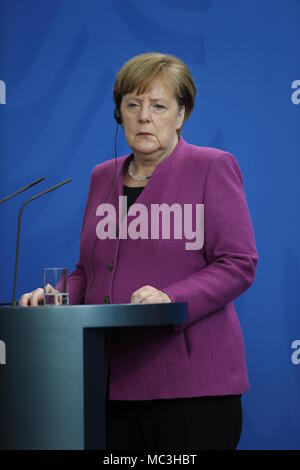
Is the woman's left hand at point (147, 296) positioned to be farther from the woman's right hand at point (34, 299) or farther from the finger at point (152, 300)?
the woman's right hand at point (34, 299)

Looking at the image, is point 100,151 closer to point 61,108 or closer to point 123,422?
point 61,108

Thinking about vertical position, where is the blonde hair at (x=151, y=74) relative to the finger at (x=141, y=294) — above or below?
above

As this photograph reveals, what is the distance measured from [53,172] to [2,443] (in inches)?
73.7

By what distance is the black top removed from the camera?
2.26 m

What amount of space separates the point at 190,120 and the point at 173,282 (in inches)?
58.7

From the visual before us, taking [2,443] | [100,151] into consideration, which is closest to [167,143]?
[2,443]

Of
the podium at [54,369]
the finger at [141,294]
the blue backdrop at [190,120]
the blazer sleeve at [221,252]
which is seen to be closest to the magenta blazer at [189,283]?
the blazer sleeve at [221,252]

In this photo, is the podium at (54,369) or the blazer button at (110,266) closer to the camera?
the podium at (54,369)

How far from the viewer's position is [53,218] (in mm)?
3531

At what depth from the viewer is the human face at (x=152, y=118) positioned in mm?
2232

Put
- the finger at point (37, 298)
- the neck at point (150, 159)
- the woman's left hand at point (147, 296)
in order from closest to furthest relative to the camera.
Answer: the woman's left hand at point (147, 296), the finger at point (37, 298), the neck at point (150, 159)

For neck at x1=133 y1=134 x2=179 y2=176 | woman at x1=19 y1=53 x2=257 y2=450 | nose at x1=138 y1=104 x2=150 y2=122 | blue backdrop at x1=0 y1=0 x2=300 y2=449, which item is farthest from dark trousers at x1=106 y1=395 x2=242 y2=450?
blue backdrop at x1=0 y1=0 x2=300 y2=449

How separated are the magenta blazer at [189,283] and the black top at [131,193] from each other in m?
0.05

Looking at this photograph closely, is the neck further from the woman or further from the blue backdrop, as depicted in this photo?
the blue backdrop
